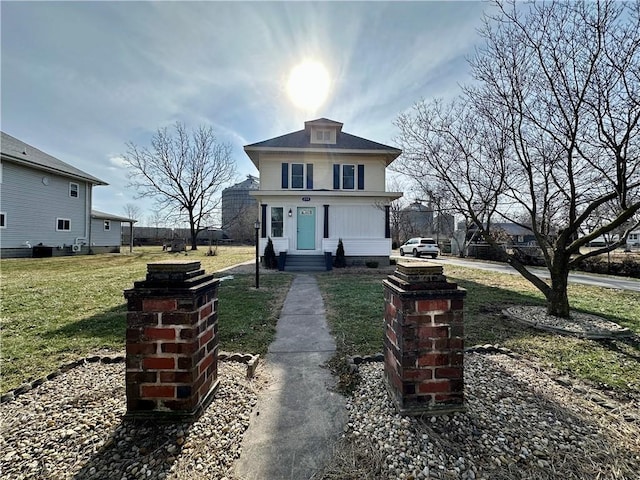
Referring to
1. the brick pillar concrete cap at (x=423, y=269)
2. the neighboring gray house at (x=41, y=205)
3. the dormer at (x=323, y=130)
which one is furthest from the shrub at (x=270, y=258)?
the neighboring gray house at (x=41, y=205)

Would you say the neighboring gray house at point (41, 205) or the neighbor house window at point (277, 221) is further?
the neighboring gray house at point (41, 205)

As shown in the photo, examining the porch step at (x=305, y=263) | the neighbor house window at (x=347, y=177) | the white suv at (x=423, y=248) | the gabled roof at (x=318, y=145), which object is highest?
the gabled roof at (x=318, y=145)

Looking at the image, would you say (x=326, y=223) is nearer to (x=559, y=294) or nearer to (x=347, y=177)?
→ (x=347, y=177)

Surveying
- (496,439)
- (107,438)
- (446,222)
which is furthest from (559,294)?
(446,222)

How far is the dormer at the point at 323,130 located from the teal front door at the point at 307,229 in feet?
11.7

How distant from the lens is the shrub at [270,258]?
1172cm

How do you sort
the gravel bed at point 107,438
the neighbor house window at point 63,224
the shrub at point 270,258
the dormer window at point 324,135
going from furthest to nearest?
the neighbor house window at point 63,224 < the dormer window at point 324,135 < the shrub at point 270,258 < the gravel bed at point 107,438

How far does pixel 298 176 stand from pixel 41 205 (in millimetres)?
15662

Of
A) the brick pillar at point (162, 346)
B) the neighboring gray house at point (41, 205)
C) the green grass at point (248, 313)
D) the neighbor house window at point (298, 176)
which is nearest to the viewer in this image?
the brick pillar at point (162, 346)

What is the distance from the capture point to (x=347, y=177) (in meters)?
13.3

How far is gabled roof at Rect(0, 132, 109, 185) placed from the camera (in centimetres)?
1500

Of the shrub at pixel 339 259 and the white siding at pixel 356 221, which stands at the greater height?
the white siding at pixel 356 221

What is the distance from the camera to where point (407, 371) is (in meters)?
1.84

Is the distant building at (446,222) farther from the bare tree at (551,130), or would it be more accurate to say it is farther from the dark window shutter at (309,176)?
the dark window shutter at (309,176)
